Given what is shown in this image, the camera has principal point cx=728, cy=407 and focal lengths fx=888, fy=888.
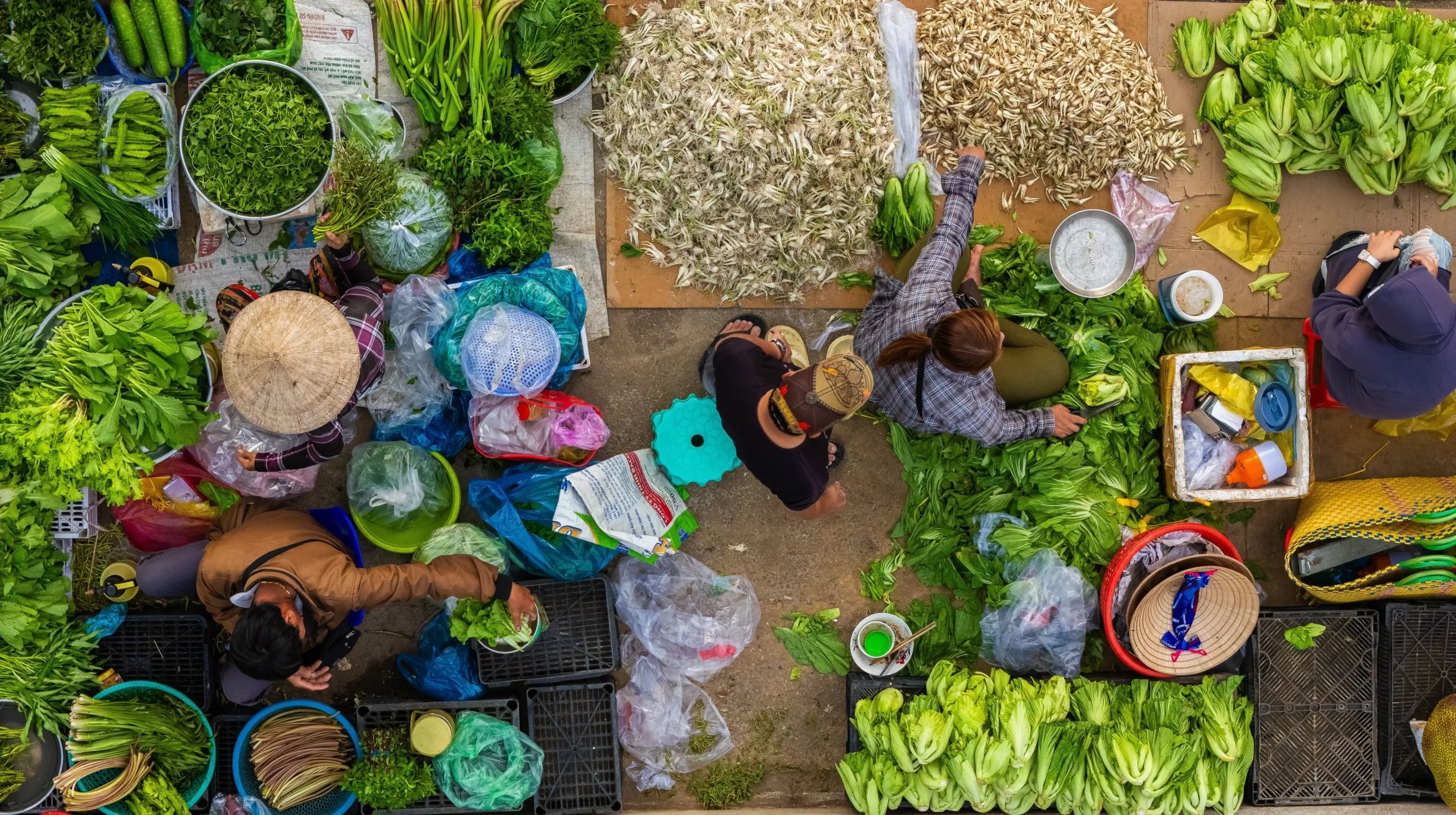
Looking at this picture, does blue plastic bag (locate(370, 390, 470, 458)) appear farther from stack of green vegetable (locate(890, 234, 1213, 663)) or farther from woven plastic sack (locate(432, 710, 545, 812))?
stack of green vegetable (locate(890, 234, 1213, 663))

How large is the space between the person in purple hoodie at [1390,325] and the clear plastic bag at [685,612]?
2.65m

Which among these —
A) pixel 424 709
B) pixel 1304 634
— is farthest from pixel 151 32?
pixel 1304 634

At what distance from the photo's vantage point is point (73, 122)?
11.4 feet

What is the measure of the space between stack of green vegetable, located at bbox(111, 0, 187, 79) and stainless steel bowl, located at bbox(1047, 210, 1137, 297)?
11.5 feet

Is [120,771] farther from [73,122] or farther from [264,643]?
[73,122]

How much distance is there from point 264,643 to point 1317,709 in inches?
163

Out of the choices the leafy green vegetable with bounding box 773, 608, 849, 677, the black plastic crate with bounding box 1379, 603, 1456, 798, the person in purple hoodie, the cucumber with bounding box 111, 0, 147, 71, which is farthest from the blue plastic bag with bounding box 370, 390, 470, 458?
the black plastic crate with bounding box 1379, 603, 1456, 798

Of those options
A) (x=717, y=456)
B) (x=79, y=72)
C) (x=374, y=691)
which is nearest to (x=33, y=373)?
(x=79, y=72)

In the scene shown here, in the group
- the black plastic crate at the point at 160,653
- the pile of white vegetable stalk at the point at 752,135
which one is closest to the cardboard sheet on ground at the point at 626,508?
the pile of white vegetable stalk at the point at 752,135

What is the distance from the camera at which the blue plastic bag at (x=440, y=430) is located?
12.3 feet

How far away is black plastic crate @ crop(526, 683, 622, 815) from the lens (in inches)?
147

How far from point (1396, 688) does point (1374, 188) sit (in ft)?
7.21

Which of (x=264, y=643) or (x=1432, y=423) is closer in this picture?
(x=264, y=643)

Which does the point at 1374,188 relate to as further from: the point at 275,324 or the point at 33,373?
the point at 33,373
